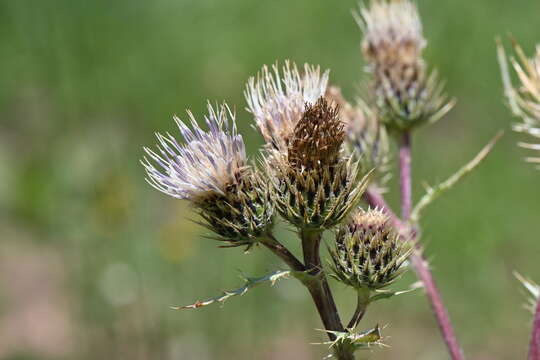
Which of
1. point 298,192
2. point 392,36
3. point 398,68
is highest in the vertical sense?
A: point 392,36

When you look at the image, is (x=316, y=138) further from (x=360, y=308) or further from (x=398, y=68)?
(x=398, y=68)

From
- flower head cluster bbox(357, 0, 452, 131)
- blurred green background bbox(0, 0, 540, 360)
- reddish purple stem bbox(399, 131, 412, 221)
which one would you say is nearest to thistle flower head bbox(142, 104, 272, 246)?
reddish purple stem bbox(399, 131, 412, 221)

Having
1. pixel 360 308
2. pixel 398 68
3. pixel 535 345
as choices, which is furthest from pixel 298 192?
pixel 398 68

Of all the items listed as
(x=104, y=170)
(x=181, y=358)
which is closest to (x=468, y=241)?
(x=181, y=358)

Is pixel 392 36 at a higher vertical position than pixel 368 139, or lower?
higher

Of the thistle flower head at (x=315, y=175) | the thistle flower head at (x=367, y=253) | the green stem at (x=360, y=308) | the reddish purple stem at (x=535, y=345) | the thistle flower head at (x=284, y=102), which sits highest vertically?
the thistle flower head at (x=284, y=102)

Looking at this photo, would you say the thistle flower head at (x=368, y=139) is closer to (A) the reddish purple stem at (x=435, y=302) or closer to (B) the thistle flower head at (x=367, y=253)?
(A) the reddish purple stem at (x=435, y=302)

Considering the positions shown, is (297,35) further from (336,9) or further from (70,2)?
(70,2)

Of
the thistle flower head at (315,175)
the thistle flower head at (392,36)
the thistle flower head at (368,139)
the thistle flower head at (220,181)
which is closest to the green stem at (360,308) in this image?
the thistle flower head at (315,175)
